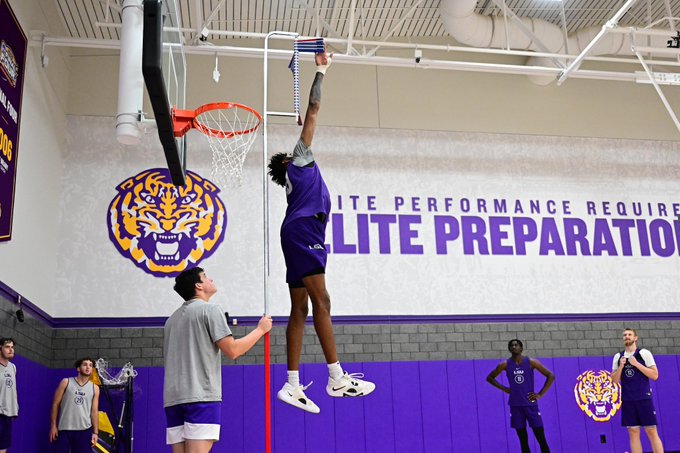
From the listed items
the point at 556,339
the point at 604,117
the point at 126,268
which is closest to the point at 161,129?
the point at 126,268

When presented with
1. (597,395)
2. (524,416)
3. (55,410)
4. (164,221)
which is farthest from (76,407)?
(597,395)

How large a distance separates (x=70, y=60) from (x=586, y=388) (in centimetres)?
1038

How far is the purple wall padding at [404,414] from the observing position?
11.9 meters

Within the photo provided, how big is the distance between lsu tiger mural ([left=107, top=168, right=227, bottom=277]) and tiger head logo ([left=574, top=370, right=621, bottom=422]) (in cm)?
661

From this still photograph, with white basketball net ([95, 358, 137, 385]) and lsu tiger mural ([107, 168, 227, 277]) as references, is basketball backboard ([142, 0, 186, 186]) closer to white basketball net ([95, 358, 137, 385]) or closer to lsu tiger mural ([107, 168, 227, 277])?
lsu tiger mural ([107, 168, 227, 277])

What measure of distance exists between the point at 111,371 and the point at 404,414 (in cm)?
471

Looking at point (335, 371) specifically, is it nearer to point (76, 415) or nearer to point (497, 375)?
point (76, 415)

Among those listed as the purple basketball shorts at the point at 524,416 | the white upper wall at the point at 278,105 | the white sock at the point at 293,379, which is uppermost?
the white upper wall at the point at 278,105

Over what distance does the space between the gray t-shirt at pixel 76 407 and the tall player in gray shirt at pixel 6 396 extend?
4.98 ft

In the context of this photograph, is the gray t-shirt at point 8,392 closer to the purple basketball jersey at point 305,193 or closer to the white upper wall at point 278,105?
the white upper wall at point 278,105

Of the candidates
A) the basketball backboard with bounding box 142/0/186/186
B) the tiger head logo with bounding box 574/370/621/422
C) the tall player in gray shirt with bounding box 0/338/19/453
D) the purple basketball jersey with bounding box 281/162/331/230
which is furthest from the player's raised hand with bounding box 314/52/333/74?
the tiger head logo with bounding box 574/370/621/422

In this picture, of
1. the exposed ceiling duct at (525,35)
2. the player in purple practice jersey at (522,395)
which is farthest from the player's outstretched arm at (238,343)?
the exposed ceiling duct at (525,35)

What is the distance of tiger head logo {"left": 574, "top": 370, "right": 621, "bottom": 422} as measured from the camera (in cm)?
1293

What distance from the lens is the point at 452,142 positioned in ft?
45.7
